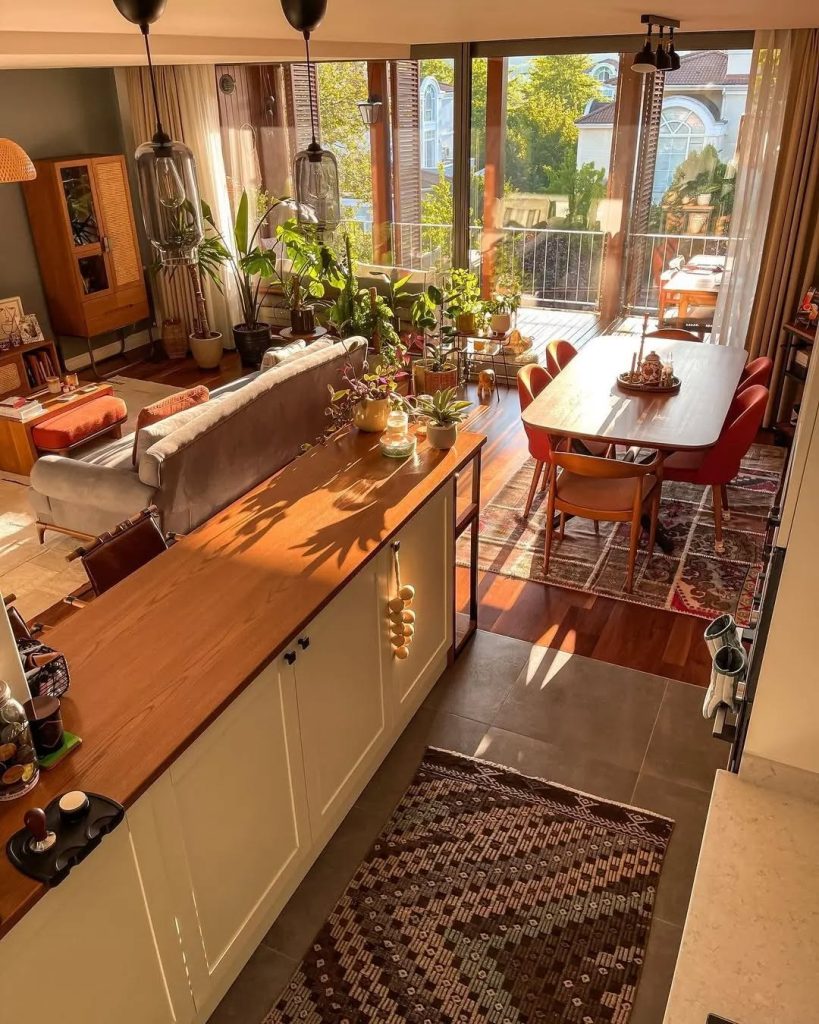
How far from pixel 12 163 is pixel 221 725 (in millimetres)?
4448

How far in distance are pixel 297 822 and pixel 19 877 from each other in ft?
3.54

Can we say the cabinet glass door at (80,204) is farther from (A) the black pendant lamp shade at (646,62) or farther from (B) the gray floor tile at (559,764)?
(B) the gray floor tile at (559,764)

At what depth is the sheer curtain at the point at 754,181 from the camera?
17.5 feet

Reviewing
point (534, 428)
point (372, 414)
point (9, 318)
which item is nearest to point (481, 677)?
point (372, 414)

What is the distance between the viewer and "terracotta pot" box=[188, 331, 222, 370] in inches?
296

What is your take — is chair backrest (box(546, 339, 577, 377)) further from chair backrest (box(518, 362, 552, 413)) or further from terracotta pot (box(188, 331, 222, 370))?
terracotta pot (box(188, 331, 222, 370))

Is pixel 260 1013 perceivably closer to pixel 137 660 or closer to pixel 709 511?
pixel 137 660

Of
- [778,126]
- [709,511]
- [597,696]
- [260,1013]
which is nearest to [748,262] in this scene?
[778,126]

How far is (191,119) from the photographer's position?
739 centimetres

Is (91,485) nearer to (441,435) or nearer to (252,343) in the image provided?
(441,435)

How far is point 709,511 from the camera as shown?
5.04 m

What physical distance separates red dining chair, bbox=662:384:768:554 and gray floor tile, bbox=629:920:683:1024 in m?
2.36

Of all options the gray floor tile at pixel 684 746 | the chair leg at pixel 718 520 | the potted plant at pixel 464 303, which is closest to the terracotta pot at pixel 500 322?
the potted plant at pixel 464 303

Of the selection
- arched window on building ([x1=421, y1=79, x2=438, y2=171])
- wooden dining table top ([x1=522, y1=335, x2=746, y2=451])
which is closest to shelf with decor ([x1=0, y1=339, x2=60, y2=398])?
arched window on building ([x1=421, y1=79, x2=438, y2=171])
